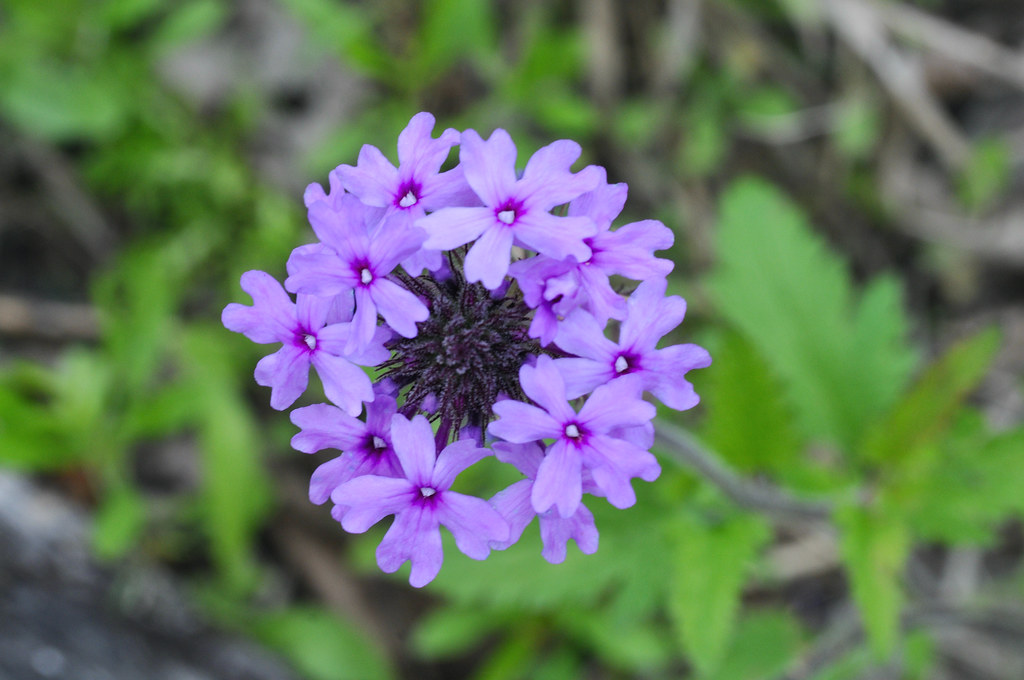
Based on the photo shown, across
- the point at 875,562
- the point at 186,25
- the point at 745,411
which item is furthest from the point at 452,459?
the point at 186,25

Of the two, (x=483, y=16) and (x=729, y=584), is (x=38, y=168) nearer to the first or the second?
(x=483, y=16)

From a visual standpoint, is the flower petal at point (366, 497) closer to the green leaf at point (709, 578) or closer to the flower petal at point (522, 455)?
the flower petal at point (522, 455)

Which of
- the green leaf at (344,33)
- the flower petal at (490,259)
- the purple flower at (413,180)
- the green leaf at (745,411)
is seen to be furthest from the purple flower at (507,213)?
the green leaf at (344,33)

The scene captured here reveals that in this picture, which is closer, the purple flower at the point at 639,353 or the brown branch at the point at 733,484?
the purple flower at the point at 639,353

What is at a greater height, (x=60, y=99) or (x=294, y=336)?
(x=60, y=99)

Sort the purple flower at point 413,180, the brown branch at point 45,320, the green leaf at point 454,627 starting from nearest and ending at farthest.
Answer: the purple flower at point 413,180 < the green leaf at point 454,627 < the brown branch at point 45,320

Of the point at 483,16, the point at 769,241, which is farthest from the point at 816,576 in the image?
the point at 483,16

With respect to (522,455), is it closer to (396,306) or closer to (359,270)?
(396,306)

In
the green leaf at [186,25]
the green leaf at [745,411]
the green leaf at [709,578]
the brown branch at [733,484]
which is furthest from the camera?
the green leaf at [186,25]

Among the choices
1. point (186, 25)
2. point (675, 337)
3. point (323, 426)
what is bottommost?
point (323, 426)
